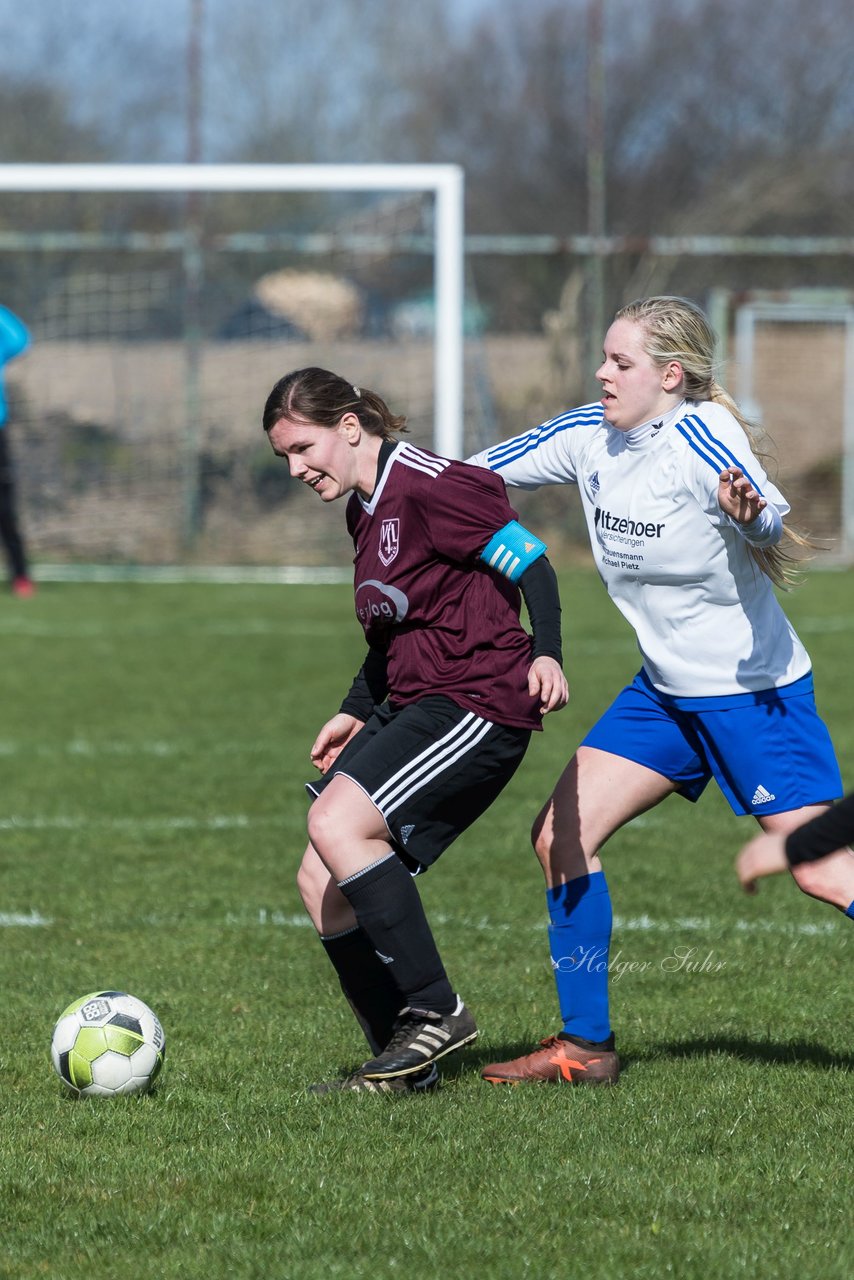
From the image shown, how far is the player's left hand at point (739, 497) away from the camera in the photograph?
3.87 meters

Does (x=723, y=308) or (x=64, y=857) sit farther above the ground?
(x=723, y=308)

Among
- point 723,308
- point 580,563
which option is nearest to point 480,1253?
point 580,563

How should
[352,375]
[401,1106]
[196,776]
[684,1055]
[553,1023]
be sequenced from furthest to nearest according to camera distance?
[352,375]
[196,776]
[553,1023]
[684,1055]
[401,1106]

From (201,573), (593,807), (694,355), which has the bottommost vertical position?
(201,573)

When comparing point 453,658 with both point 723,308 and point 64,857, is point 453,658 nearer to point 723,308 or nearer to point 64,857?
point 64,857

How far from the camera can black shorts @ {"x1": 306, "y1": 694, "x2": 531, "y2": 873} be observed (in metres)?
4.08

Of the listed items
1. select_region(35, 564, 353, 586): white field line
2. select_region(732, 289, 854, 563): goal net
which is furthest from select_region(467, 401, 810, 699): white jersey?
select_region(732, 289, 854, 563): goal net

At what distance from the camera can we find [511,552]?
4.09 m

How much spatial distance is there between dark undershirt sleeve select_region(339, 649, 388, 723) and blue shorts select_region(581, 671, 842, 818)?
0.62 m

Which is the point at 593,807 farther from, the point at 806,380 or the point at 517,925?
the point at 806,380

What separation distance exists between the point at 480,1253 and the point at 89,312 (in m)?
15.6

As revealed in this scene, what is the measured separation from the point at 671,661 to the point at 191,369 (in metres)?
14.0

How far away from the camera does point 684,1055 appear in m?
4.49

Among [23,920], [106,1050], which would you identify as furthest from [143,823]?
[106,1050]
